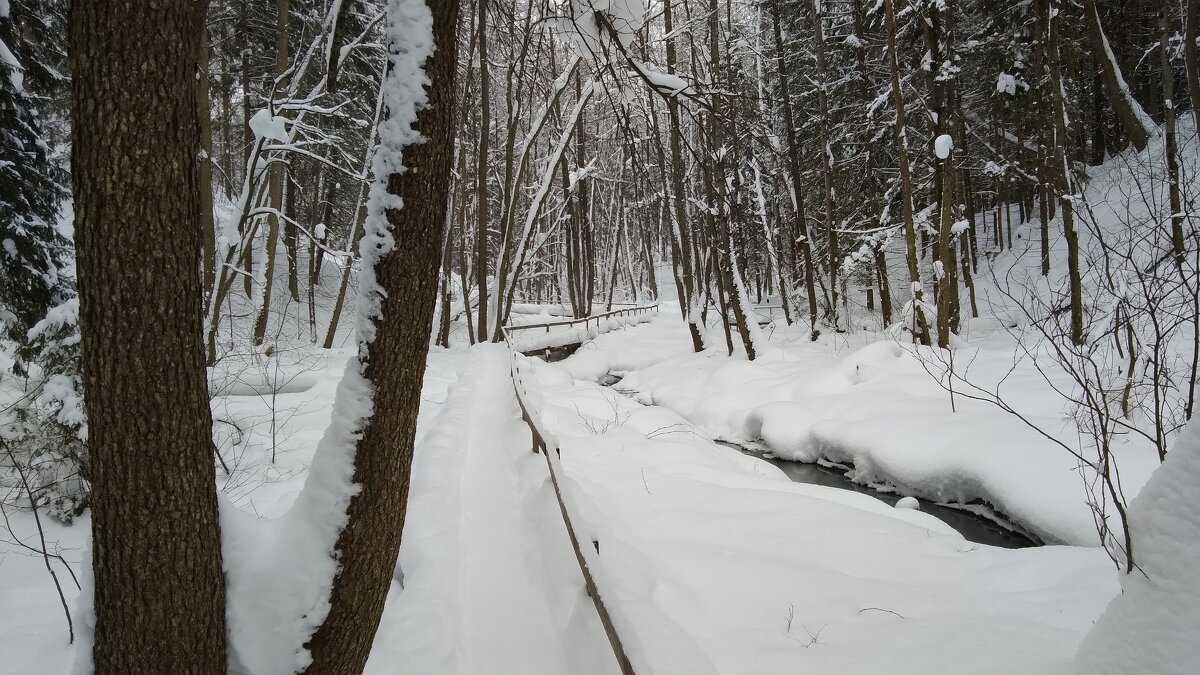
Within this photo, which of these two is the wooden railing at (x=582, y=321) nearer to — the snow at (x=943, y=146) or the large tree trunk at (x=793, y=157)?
the large tree trunk at (x=793, y=157)

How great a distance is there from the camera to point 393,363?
75.0 inches

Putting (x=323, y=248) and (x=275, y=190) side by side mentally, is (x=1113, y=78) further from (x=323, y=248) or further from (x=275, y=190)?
(x=275, y=190)

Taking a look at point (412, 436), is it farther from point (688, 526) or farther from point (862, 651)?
point (688, 526)

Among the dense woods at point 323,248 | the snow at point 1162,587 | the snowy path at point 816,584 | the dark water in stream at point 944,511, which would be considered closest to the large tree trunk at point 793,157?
the dense woods at point 323,248

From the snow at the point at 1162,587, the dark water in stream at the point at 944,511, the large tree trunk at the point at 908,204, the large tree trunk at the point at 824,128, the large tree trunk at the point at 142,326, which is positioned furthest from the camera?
the large tree trunk at the point at 824,128

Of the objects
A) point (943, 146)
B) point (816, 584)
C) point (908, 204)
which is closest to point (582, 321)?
→ point (908, 204)

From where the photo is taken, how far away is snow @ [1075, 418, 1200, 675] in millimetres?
1675

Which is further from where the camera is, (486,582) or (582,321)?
(582,321)

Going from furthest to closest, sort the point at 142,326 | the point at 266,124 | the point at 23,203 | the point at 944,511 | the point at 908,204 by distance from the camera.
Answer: the point at 908,204 → the point at 23,203 → the point at 944,511 → the point at 266,124 → the point at 142,326

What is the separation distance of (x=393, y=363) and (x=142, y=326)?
720mm

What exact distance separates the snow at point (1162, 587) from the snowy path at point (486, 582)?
201cm

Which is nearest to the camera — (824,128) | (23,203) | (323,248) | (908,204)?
(323,248)

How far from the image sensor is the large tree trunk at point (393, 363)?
73.4 inches

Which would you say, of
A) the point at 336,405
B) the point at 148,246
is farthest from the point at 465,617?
the point at 148,246
